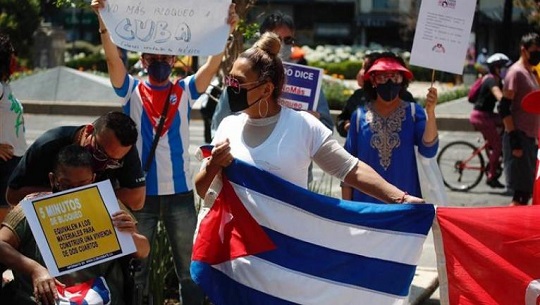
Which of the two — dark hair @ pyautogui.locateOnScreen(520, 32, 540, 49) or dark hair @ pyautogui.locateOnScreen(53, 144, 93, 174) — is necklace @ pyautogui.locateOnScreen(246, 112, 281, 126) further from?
dark hair @ pyautogui.locateOnScreen(520, 32, 540, 49)

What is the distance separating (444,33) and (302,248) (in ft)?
5.83

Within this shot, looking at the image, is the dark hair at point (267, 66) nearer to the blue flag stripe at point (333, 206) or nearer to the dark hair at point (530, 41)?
the blue flag stripe at point (333, 206)

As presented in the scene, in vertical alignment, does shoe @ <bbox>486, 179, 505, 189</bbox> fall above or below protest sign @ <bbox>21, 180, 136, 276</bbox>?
below

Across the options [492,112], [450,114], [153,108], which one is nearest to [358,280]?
[153,108]

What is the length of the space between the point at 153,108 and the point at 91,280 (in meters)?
1.66

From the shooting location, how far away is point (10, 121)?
258 inches

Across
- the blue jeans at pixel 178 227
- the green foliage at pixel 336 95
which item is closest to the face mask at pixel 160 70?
the blue jeans at pixel 178 227

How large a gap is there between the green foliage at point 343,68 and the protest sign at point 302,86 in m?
23.1

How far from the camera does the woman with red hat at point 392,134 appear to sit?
636 centimetres

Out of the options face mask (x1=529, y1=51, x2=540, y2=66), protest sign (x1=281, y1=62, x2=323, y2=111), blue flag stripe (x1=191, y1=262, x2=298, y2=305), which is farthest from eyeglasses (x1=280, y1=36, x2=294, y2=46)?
face mask (x1=529, y1=51, x2=540, y2=66)

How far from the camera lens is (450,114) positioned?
794 inches

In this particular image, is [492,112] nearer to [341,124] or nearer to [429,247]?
[429,247]

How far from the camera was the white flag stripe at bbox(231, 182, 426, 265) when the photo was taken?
477 cm

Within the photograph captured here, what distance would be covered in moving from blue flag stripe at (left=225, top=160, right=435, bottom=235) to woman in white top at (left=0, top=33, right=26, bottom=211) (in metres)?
2.15
